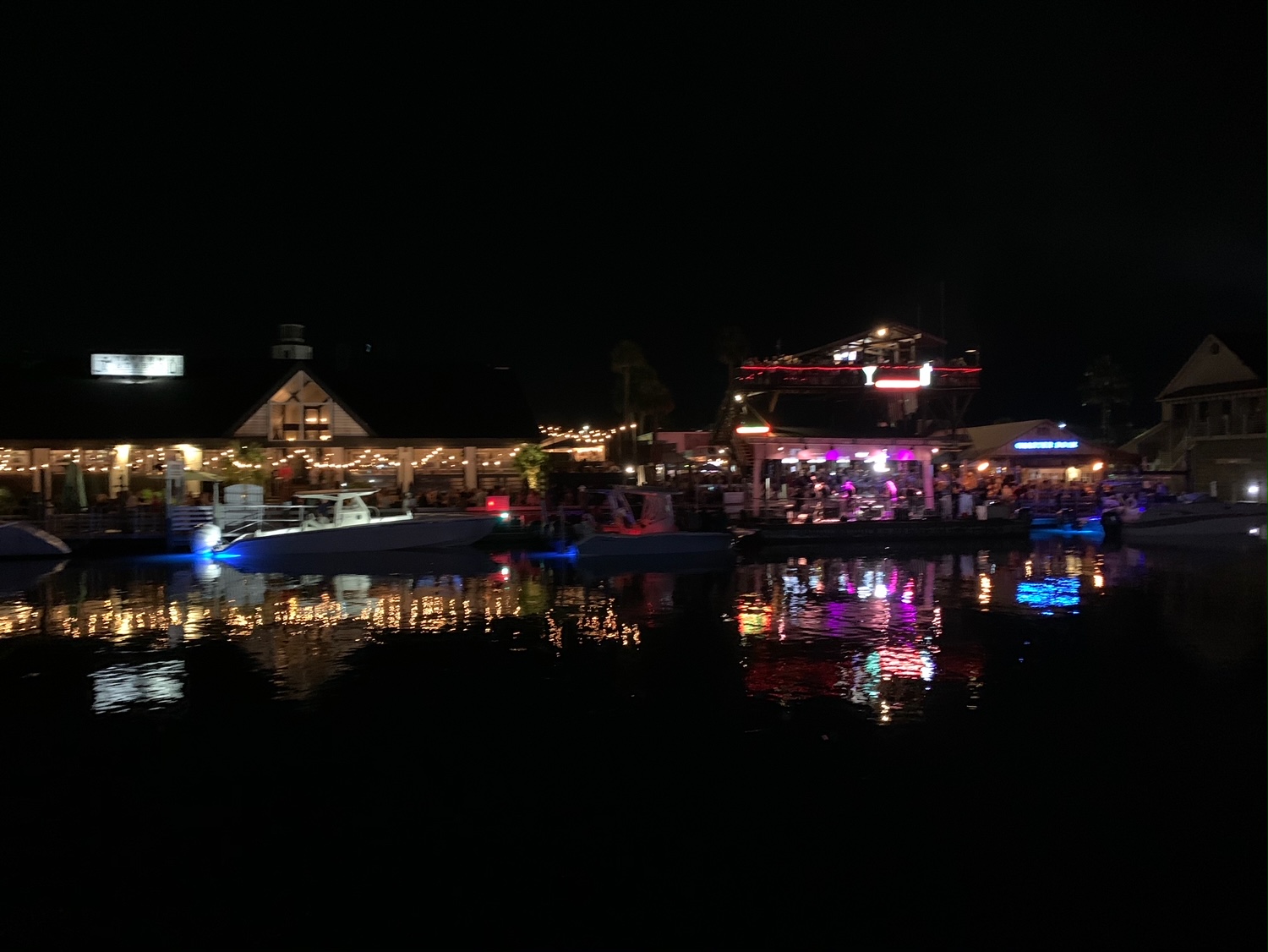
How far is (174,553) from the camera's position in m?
29.6

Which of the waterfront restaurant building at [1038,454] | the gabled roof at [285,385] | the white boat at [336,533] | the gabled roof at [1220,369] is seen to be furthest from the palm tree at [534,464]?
the gabled roof at [1220,369]

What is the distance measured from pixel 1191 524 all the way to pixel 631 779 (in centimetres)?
3267

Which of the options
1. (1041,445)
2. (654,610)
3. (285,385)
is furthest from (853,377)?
(285,385)

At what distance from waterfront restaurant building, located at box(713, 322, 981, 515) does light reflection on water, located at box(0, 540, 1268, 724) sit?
8.29m

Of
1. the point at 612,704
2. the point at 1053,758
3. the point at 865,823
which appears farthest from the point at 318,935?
the point at 1053,758

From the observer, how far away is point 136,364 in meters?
41.0

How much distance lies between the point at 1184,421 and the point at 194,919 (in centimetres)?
5384

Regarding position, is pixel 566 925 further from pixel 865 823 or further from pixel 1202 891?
pixel 1202 891

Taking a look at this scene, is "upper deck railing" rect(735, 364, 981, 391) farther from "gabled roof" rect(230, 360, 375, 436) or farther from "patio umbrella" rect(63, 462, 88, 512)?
"patio umbrella" rect(63, 462, 88, 512)

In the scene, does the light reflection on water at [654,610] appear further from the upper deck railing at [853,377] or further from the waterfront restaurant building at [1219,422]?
the waterfront restaurant building at [1219,422]

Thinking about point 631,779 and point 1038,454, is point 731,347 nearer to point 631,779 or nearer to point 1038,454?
point 1038,454

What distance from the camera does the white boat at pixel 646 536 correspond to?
26922 millimetres

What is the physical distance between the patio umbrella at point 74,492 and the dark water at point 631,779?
1639cm

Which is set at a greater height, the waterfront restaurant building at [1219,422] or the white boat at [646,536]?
the waterfront restaurant building at [1219,422]
